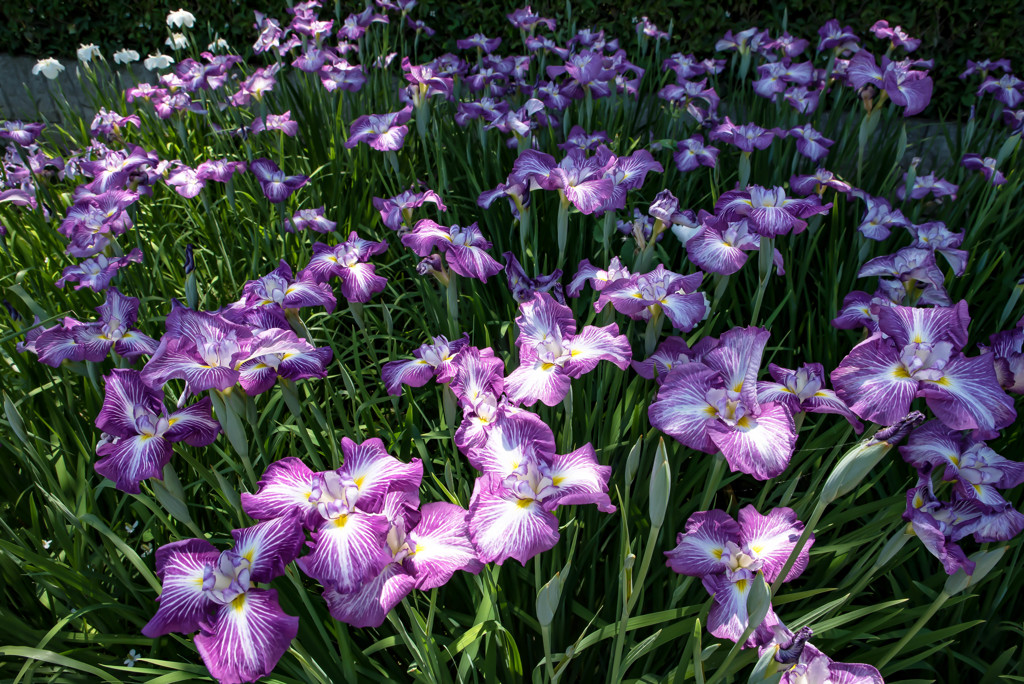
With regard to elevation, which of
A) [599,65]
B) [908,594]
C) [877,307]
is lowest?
[908,594]

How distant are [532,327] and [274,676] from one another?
973 millimetres

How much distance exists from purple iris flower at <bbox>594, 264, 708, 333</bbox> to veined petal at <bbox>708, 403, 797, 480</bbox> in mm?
485

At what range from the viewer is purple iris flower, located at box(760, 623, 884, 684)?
996mm

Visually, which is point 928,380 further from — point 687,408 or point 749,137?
point 749,137

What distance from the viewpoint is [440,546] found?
43.3 inches

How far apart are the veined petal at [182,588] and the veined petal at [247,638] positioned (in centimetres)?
3

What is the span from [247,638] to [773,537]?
946 millimetres

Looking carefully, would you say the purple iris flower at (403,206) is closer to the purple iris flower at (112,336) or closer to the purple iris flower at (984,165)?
the purple iris flower at (112,336)

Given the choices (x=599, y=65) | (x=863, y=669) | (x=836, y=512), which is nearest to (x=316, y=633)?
(x=863, y=669)

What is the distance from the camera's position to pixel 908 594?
1.66 metres

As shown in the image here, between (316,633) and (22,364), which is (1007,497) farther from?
(22,364)

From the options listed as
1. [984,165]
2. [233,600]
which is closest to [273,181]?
[233,600]

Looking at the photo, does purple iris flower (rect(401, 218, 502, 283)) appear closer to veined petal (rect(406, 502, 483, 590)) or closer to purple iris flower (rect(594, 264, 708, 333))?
purple iris flower (rect(594, 264, 708, 333))

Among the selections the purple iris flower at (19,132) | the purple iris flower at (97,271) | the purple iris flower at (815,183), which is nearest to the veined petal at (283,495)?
the purple iris flower at (97,271)
